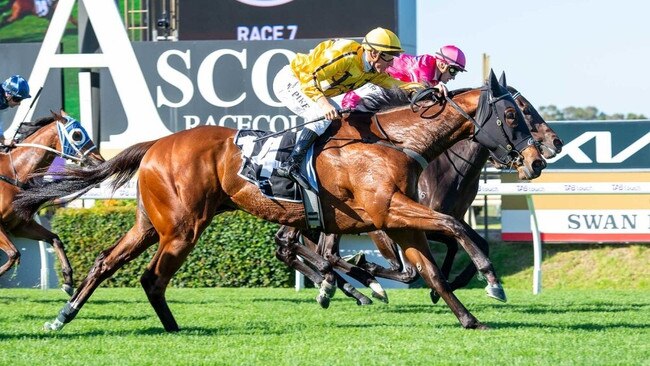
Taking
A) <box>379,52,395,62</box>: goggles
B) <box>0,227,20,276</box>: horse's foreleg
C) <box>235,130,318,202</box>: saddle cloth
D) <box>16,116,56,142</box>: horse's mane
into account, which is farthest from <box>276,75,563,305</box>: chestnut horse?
<box>16,116,56,142</box>: horse's mane

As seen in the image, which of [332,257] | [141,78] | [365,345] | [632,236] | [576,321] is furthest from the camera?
[141,78]

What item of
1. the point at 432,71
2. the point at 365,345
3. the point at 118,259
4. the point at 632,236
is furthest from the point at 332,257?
the point at 632,236

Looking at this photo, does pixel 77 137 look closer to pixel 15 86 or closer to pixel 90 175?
pixel 15 86

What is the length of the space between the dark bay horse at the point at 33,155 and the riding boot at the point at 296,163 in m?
2.59

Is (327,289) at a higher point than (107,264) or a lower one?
lower

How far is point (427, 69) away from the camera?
7.55 metres

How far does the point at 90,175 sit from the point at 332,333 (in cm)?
182

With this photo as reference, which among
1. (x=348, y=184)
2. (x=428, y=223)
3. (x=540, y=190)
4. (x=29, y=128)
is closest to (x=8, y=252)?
(x=29, y=128)

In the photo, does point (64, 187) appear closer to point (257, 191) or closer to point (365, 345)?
point (257, 191)

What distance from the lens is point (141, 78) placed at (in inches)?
483

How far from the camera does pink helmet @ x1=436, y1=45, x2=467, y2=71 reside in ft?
24.3

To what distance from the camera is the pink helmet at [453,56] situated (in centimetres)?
741

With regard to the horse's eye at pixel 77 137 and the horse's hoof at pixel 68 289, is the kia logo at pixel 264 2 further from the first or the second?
the horse's hoof at pixel 68 289

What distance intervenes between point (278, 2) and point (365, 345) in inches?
295
